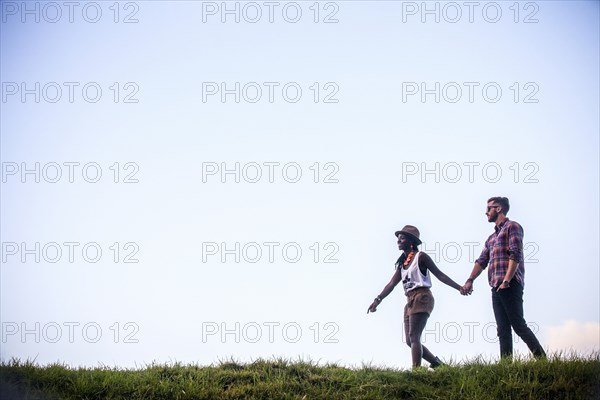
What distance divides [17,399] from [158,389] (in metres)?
1.99

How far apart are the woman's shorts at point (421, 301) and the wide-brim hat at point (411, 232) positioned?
0.89 meters

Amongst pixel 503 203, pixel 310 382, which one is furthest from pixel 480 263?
pixel 310 382

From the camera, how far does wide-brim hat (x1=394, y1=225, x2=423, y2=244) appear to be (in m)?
13.5

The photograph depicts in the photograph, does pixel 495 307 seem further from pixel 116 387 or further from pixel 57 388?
pixel 57 388

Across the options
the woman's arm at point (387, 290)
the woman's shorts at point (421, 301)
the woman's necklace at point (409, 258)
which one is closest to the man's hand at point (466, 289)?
the woman's shorts at point (421, 301)

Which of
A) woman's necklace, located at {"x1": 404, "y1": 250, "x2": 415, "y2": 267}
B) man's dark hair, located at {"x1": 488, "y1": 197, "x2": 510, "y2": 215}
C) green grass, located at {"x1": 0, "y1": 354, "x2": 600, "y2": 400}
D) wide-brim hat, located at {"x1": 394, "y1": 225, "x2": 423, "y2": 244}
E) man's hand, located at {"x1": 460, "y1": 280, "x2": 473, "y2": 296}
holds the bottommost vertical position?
green grass, located at {"x1": 0, "y1": 354, "x2": 600, "y2": 400}

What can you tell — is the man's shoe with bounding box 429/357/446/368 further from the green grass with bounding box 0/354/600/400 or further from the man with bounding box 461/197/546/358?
the man with bounding box 461/197/546/358

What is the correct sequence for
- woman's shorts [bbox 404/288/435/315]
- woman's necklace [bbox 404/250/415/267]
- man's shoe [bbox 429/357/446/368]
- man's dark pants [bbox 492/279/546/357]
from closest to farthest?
man's dark pants [bbox 492/279/546/357] < woman's shorts [bbox 404/288/435/315] < man's shoe [bbox 429/357/446/368] < woman's necklace [bbox 404/250/415/267]

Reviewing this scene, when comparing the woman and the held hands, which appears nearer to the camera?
the woman

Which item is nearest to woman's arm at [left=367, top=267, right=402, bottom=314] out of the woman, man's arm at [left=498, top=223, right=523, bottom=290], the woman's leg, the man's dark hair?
the woman

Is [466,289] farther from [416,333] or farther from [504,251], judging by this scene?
[416,333]

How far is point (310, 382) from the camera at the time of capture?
12.7m

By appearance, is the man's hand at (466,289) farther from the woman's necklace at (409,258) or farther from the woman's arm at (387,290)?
the woman's arm at (387,290)

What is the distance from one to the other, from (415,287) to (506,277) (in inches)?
55.8
